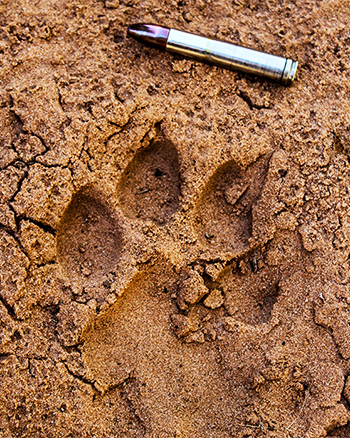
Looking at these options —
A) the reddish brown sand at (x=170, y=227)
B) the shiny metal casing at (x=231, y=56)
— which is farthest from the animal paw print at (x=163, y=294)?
the shiny metal casing at (x=231, y=56)

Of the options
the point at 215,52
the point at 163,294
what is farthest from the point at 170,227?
the point at 215,52

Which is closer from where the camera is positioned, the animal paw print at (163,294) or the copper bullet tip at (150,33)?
the animal paw print at (163,294)

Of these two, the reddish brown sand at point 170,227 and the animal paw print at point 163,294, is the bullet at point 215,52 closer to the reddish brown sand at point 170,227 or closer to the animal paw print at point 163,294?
the reddish brown sand at point 170,227

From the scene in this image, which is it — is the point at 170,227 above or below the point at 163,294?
above

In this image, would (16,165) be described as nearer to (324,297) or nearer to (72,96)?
(72,96)

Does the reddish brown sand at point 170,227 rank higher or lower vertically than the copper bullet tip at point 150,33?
lower

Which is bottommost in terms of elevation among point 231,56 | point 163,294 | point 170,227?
point 163,294

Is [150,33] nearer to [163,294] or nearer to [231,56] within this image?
[231,56]
